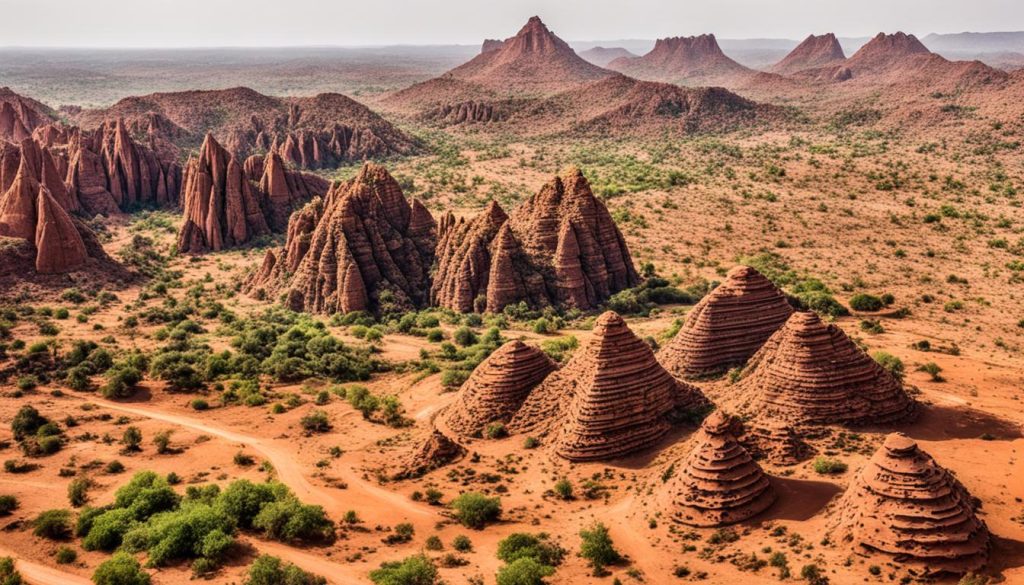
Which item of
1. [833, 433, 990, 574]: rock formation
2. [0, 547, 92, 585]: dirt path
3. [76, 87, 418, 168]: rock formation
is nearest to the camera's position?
[833, 433, 990, 574]: rock formation

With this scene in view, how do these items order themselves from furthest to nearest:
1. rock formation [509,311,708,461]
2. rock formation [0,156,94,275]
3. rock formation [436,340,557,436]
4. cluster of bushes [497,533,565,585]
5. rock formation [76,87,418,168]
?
rock formation [76,87,418,168] < rock formation [0,156,94,275] < rock formation [436,340,557,436] < rock formation [509,311,708,461] < cluster of bushes [497,533,565,585]

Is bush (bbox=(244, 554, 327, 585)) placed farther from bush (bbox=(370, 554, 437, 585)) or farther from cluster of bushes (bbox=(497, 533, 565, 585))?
cluster of bushes (bbox=(497, 533, 565, 585))

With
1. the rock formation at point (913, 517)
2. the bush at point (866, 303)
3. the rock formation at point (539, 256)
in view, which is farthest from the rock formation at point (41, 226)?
the bush at point (866, 303)

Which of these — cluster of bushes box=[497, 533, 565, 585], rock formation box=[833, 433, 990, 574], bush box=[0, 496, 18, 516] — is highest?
rock formation box=[833, 433, 990, 574]

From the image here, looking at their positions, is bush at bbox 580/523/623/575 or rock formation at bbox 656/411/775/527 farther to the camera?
rock formation at bbox 656/411/775/527

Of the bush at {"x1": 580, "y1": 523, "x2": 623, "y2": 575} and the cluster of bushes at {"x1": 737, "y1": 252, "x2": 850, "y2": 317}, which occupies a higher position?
the cluster of bushes at {"x1": 737, "y1": 252, "x2": 850, "y2": 317}

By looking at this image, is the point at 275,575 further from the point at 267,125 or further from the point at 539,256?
the point at 267,125

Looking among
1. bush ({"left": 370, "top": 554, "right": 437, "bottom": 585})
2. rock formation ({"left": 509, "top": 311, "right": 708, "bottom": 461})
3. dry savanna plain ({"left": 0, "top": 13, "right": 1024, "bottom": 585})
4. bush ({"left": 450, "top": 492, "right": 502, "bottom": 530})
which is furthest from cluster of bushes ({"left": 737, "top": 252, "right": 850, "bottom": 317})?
bush ({"left": 370, "top": 554, "right": 437, "bottom": 585})

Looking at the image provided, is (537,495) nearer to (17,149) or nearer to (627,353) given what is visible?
(627,353)

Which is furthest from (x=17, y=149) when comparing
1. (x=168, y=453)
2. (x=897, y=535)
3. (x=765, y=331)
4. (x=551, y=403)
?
(x=897, y=535)
